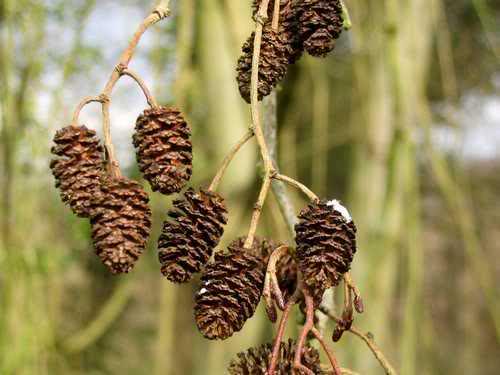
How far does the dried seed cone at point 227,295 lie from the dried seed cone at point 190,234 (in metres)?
0.02

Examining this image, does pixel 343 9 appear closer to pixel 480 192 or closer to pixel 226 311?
pixel 226 311

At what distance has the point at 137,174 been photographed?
2160 millimetres

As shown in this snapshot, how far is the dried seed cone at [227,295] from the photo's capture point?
56 centimetres

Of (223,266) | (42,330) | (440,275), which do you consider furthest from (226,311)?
(440,275)

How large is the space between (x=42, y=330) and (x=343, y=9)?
→ 1.33 metres

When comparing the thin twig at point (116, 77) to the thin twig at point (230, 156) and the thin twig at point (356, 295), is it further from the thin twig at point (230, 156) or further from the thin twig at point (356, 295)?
the thin twig at point (356, 295)

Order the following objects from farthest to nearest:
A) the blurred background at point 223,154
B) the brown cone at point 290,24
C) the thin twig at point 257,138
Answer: the blurred background at point 223,154 < the brown cone at point 290,24 < the thin twig at point 257,138

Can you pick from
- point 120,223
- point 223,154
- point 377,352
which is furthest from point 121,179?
point 223,154

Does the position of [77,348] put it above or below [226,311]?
above

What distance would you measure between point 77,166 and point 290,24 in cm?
23

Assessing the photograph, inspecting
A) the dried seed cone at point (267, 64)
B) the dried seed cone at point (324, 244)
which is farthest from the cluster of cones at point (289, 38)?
the dried seed cone at point (324, 244)

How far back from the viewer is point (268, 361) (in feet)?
1.91

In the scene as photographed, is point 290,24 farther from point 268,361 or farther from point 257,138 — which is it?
point 268,361

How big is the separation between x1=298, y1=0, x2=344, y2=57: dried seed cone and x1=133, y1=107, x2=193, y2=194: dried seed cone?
0.14 m
